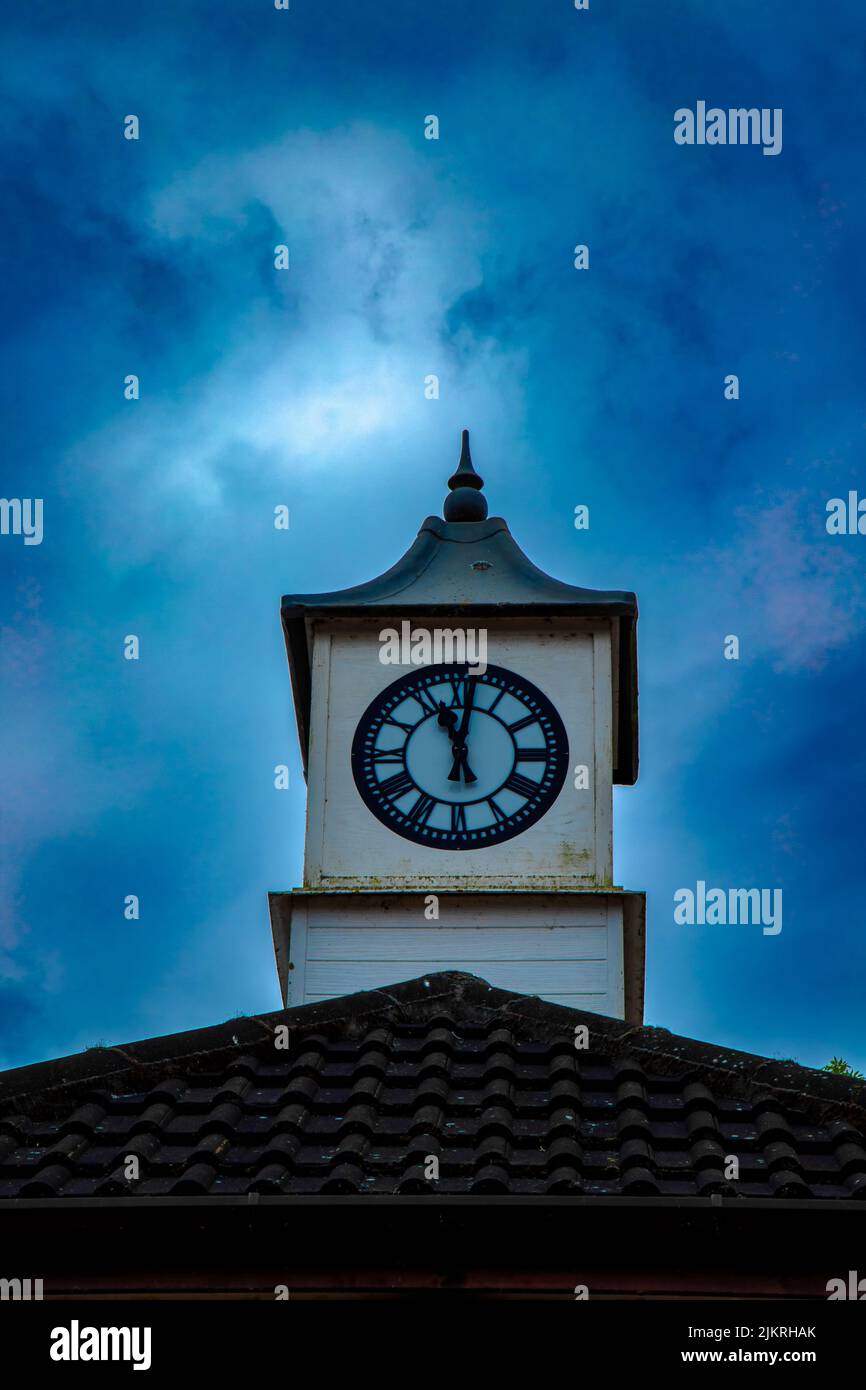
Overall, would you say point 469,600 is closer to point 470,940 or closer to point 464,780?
point 464,780

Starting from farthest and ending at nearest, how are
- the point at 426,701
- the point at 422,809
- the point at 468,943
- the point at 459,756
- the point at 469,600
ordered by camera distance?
the point at 469,600
the point at 426,701
the point at 459,756
the point at 422,809
the point at 468,943

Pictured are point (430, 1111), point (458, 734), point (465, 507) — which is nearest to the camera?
point (430, 1111)

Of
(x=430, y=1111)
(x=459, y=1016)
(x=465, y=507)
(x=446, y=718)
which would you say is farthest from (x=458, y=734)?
(x=430, y=1111)

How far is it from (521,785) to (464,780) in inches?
15.6

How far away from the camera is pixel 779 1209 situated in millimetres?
5176

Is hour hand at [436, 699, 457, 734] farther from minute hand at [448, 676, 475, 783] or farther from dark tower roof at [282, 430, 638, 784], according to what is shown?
dark tower roof at [282, 430, 638, 784]

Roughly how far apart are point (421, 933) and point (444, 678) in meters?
2.13

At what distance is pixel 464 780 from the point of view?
529 inches

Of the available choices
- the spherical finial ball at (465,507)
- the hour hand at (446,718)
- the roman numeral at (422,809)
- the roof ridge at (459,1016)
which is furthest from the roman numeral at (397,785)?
the roof ridge at (459,1016)

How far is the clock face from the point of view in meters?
13.3

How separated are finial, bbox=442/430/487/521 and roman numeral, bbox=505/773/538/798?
3.59 m

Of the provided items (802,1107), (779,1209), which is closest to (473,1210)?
(779,1209)

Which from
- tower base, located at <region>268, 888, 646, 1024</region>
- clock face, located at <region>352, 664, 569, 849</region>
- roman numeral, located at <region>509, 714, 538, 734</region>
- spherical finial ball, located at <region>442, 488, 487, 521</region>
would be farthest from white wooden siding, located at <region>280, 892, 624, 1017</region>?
spherical finial ball, located at <region>442, 488, 487, 521</region>
